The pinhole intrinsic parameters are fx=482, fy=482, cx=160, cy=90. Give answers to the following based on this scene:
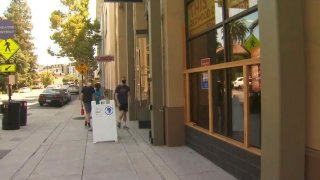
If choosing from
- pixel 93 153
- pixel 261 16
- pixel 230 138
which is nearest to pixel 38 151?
pixel 93 153

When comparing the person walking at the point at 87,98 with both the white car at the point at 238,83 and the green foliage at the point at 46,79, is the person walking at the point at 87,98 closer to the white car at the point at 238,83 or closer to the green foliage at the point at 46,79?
the white car at the point at 238,83

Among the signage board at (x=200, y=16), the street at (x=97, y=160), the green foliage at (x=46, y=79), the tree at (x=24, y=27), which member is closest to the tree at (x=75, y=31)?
the street at (x=97, y=160)

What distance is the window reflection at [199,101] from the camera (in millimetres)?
10086

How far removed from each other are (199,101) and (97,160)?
257 cm

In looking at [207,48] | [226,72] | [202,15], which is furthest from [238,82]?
[202,15]

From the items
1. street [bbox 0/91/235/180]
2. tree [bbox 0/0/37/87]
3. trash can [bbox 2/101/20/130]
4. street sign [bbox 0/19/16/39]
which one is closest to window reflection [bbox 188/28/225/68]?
street [bbox 0/91/235/180]

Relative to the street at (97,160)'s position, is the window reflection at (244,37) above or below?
above

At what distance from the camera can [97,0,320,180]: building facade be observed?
517 centimetres

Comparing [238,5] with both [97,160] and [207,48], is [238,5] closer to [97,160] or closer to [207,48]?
[207,48]

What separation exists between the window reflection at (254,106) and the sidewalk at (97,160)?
97 centimetres

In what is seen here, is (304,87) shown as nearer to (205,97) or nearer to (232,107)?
(232,107)

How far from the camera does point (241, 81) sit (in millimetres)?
7762

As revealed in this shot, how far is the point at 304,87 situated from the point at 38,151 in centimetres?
790

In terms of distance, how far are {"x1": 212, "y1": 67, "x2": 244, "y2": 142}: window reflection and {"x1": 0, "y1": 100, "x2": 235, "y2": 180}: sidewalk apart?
2.38ft
